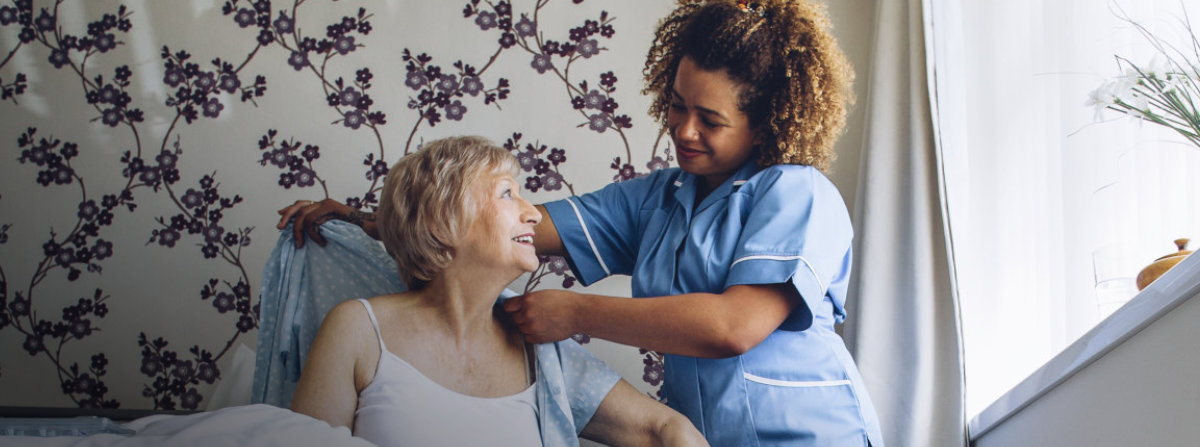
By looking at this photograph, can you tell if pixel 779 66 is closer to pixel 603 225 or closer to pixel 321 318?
pixel 603 225

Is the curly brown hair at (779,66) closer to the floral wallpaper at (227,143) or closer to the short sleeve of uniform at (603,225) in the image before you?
the short sleeve of uniform at (603,225)

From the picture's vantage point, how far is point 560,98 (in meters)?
2.24

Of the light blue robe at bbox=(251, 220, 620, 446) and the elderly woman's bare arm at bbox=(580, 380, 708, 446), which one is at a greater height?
the light blue robe at bbox=(251, 220, 620, 446)

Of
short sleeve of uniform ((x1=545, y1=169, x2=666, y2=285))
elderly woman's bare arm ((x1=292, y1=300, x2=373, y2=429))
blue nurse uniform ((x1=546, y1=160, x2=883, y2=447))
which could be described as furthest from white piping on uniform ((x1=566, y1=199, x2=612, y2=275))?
elderly woman's bare arm ((x1=292, y1=300, x2=373, y2=429))

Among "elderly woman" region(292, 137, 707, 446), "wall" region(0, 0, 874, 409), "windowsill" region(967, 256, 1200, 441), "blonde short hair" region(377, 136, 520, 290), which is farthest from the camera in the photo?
"wall" region(0, 0, 874, 409)

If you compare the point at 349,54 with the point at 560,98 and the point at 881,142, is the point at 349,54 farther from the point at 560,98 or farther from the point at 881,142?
the point at 881,142

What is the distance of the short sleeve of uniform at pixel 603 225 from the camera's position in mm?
1678

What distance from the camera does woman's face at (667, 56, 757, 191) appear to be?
4.91 ft

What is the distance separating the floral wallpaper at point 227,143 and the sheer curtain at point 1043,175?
747 mm

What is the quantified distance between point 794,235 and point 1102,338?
0.52 meters

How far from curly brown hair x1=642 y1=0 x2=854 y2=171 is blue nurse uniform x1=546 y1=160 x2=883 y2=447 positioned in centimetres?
6

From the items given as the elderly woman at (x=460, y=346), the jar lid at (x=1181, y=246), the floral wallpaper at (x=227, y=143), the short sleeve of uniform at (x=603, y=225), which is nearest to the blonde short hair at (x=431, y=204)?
the elderly woman at (x=460, y=346)

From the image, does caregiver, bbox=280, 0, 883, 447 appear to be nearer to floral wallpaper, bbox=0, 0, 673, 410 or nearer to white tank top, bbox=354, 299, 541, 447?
white tank top, bbox=354, 299, 541, 447

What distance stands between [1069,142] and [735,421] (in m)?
0.87
